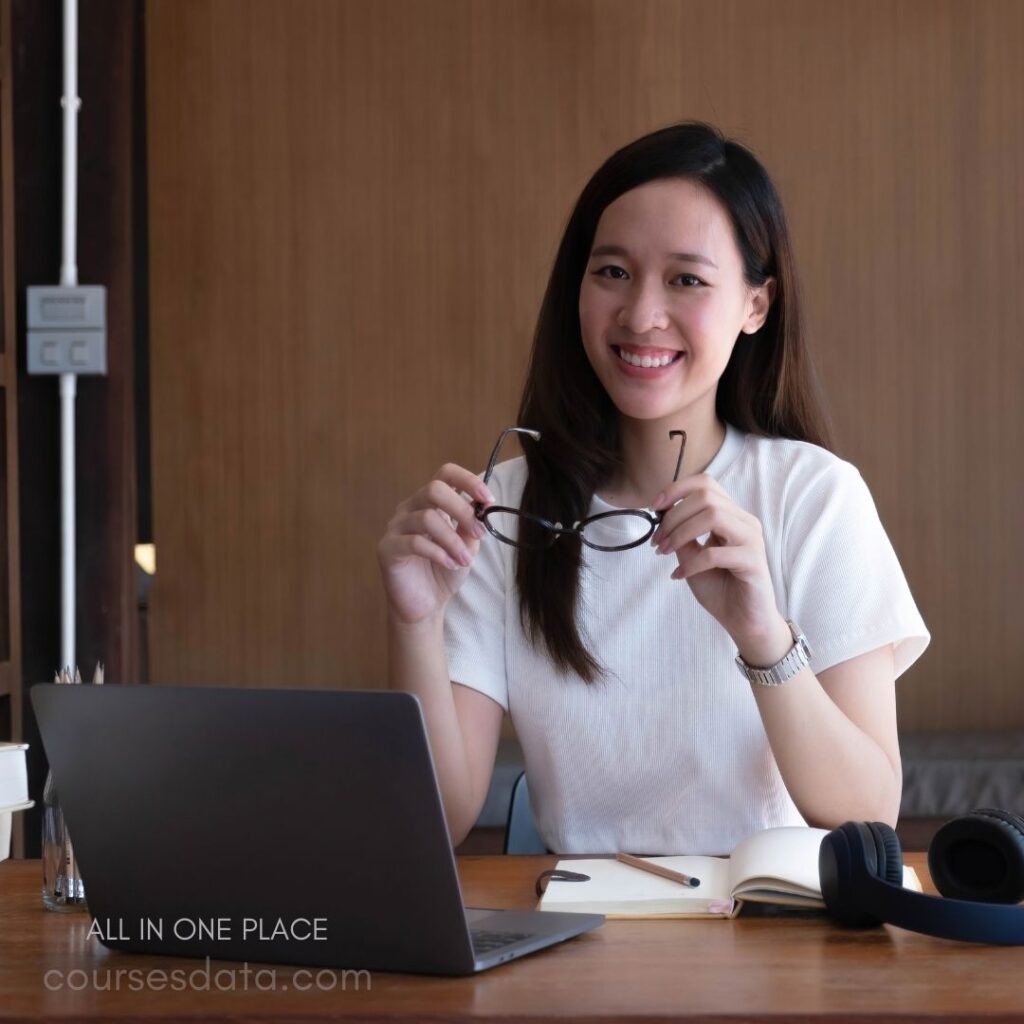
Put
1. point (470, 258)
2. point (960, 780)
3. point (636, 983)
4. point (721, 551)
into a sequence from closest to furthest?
point (636, 983) → point (721, 551) → point (960, 780) → point (470, 258)

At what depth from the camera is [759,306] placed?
69.6 inches

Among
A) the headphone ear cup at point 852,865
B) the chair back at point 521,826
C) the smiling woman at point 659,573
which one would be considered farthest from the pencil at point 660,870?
the chair back at point 521,826

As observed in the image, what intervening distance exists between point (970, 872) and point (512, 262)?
2.22 m

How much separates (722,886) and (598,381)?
0.80 m

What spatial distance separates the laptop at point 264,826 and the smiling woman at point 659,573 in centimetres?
52

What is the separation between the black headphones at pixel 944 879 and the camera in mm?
1004

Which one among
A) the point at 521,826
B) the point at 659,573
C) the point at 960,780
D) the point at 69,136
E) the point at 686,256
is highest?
the point at 69,136

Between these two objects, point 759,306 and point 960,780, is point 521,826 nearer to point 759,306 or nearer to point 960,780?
point 759,306

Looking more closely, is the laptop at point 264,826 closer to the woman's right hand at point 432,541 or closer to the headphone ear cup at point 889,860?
the headphone ear cup at point 889,860

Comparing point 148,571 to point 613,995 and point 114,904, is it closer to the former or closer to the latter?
point 114,904

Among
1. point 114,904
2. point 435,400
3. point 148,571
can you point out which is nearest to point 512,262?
point 435,400

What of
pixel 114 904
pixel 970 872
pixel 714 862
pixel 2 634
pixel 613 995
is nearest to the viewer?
pixel 613 995

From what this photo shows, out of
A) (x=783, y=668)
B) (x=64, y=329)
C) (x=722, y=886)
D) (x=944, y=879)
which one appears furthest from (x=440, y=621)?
(x=64, y=329)

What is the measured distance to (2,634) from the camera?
285cm
